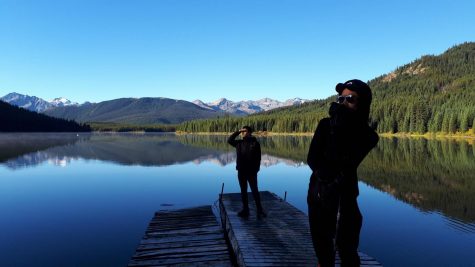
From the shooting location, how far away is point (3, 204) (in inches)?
1007

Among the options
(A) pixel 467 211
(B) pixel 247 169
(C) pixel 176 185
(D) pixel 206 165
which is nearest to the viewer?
(B) pixel 247 169

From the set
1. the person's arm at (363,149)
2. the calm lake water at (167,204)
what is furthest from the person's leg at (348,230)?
the calm lake water at (167,204)

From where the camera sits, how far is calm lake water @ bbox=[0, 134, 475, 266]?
52.3 ft

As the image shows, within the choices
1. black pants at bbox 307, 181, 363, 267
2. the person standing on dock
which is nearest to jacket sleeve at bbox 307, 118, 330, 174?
the person standing on dock

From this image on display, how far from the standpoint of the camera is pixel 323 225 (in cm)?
635

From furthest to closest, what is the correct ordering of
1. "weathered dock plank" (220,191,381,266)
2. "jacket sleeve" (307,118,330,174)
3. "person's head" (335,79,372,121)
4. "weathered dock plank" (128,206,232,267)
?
"weathered dock plank" (128,206,232,267)
"weathered dock plank" (220,191,381,266)
"jacket sleeve" (307,118,330,174)
"person's head" (335,79,372,121)

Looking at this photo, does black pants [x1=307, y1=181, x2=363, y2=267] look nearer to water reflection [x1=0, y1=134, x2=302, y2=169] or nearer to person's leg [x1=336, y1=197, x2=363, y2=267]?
person's leg [x1=336, y1=197, x2=363, y2=267]

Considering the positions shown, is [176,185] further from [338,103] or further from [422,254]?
[338,103]

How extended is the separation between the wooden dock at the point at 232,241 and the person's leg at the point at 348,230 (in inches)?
160

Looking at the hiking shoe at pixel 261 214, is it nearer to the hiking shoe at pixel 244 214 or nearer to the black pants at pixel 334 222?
the hiking shoe at pixel 244 214

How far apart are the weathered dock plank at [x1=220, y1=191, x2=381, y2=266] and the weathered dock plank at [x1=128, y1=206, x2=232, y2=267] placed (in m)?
0.69

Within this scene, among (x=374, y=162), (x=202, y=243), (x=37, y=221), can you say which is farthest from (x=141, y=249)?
(x=374, y=162)

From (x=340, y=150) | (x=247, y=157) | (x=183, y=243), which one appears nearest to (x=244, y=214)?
(x=247, y=157)

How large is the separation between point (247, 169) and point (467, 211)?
15449 mm
